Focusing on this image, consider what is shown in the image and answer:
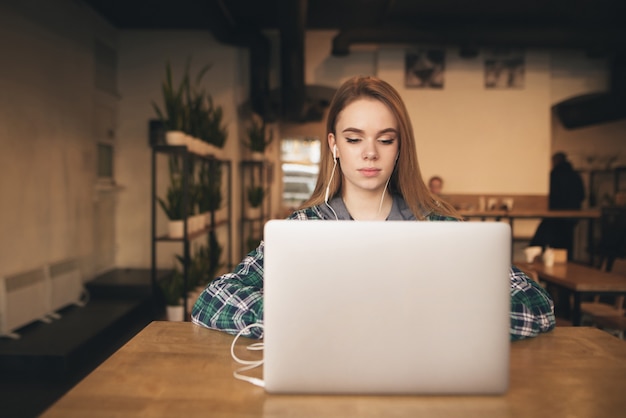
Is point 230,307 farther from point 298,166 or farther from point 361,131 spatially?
point 298,166

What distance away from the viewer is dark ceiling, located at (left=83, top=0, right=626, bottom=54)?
5668 millimetres

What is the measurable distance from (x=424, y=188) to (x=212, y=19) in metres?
4.52

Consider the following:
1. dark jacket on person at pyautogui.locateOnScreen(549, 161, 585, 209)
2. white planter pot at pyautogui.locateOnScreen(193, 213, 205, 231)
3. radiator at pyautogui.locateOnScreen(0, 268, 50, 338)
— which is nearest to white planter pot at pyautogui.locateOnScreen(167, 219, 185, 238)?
white planter pot at pyautogui.locateOnScreen(193, 213, 205, 231)

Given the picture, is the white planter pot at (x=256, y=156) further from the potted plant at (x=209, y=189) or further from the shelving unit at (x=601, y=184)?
the shelving unit at (x=601, y=184)

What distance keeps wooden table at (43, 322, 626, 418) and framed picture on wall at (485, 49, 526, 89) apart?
6424 millimetres

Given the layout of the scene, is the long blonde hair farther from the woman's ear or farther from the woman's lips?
the woman's lips

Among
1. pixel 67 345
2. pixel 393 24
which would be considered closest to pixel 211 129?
pixel 67 345

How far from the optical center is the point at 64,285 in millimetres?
4594

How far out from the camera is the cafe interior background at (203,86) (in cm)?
431

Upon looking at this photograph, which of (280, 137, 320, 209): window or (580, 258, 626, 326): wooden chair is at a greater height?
(280, 137, 320, 209): window

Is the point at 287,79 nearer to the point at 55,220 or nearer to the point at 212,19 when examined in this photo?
the point at 212,19

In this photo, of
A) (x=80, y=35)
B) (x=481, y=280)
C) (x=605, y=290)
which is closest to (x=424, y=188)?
(x=481, y=280)

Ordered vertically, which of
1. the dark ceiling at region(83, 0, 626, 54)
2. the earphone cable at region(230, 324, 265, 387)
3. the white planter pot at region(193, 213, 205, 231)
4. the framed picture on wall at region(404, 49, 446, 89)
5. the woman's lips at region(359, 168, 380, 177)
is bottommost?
the earphone cable at region(230, 324, 265, 387)

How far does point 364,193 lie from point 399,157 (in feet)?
0.49
